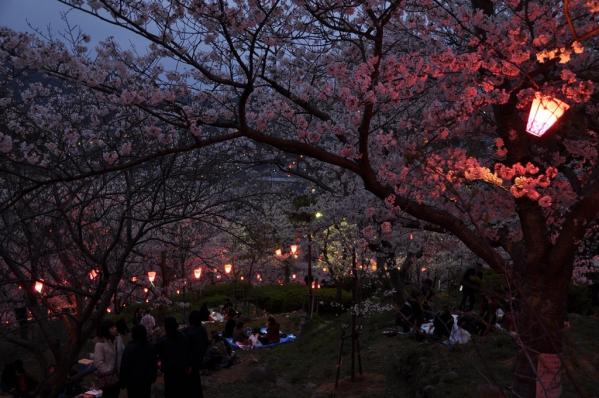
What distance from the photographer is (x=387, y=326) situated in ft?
51.1

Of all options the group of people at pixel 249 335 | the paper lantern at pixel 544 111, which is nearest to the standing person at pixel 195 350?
the paper lantern at pixel 544 111

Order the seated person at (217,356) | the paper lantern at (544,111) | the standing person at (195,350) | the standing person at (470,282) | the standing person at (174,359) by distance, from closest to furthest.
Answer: the paper lantern at (544,111), the standing person at (174,359), the standing person at (195,350), the standing person at (470,282), the seated person at (217,356)

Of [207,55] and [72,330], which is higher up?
[207,55]

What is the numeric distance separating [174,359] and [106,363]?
3.70 ft

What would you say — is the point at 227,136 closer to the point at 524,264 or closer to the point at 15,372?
the point at 524,264

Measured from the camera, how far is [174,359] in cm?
746

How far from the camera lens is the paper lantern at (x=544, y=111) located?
5.08 meters

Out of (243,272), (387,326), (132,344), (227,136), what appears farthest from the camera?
(243,272)

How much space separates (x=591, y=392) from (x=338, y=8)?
6.30 m

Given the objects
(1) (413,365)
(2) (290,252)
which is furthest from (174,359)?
(2) (290,252)

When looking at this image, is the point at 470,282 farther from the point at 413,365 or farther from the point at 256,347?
the point at 256,347

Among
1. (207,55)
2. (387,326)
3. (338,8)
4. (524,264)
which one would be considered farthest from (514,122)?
(387,326)

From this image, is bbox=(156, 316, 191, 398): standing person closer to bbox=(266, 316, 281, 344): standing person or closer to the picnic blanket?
the picnic blanket

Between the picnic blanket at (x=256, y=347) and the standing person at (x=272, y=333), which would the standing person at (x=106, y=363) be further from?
the standing person at (x=272, y=333)
